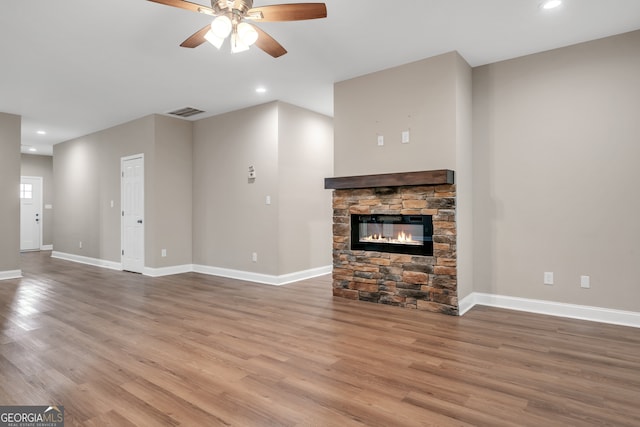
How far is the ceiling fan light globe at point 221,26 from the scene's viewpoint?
2.47 metres

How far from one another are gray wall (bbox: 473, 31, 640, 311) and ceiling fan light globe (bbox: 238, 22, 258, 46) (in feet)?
9.26

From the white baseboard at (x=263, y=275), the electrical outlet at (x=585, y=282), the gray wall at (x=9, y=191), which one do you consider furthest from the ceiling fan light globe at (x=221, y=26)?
the gray wall at (x=9, y=191)

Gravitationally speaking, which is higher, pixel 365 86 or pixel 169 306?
pixel 365 86

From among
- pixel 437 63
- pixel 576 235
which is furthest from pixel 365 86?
pixel 576 235

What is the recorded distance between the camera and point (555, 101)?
386cm

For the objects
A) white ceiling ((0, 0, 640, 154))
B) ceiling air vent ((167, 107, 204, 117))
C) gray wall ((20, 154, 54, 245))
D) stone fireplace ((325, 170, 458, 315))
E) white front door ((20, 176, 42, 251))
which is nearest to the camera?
white ceiling ((0, 0, 640, 154))

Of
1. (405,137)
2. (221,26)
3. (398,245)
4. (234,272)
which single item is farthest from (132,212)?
(221,26)

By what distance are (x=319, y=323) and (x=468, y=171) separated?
2335 mm

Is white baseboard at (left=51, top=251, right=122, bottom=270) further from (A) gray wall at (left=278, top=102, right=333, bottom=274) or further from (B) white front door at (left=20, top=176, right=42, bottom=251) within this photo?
(A) gray wall at (left=278, top=102, right=333, bottom=274)

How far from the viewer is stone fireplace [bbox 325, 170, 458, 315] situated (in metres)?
3.86

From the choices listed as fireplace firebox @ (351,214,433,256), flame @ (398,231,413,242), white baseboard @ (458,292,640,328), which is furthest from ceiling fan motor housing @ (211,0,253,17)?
white baseboard @ (458,292,640,328)

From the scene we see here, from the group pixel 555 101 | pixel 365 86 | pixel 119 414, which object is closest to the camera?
pixel 119 414

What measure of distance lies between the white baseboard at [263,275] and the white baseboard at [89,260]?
173 cm

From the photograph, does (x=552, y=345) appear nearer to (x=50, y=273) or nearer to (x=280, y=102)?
(x=280, y=102)
